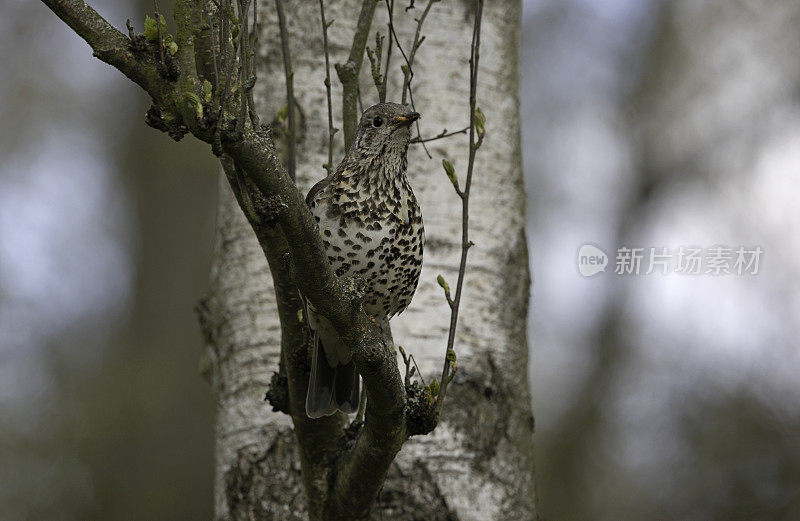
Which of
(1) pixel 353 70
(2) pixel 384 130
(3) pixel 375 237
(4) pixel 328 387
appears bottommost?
(4) pixel 328 387

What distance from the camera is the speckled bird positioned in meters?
2.85

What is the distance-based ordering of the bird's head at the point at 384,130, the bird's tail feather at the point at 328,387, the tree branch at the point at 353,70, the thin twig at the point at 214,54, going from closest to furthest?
the thin twig at the point at 214,54 < the bird's tail feather at the point at 328,387 < the tree branch at the point at 353,70 < the bird's head at the point at 384,130

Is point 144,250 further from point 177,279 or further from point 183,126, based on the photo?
point 183,126

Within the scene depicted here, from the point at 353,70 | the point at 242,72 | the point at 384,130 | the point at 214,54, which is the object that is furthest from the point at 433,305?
the point at 214,54

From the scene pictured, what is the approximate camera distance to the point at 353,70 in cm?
298

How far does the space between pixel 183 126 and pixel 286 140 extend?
4.73 ft

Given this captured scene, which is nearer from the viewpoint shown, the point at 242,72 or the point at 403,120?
the point at 242,72

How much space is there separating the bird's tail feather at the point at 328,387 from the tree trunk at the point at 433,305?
1.29 feet

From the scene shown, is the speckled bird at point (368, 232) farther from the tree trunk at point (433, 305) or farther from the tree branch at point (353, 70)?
the tree trunk at point (433, 305)

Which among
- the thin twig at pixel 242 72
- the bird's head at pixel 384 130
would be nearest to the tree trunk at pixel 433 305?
the bird's head at pixel 384 130

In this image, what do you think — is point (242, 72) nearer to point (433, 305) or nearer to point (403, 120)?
point (403, 120)

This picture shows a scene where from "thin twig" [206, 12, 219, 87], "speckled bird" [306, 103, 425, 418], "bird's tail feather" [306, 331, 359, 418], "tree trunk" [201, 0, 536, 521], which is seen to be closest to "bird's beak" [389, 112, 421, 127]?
"speckled bird" [306, 103, 425, 418]

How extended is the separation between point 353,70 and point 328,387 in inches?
38.6

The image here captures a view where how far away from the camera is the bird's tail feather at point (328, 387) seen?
281 centimetres
